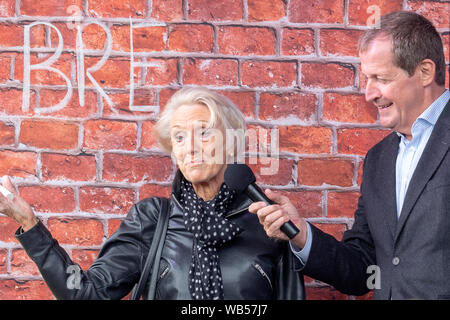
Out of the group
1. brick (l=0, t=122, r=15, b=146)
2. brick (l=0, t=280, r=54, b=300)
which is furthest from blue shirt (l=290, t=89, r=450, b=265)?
brick (l=0, t=122, r=15, b=146)

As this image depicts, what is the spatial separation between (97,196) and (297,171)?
74 centimetres

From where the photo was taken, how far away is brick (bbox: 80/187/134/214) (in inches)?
76.7

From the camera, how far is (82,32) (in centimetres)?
193

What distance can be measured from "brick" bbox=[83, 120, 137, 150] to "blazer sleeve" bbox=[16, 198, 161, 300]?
0.91 feet

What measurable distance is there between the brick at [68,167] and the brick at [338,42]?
3.11 ft

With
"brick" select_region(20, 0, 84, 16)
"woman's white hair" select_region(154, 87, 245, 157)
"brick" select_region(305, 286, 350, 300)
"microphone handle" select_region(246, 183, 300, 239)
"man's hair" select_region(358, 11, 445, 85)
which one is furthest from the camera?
"brick" select_region(305, 286, 350, 300)

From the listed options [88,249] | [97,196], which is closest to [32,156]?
[97,196]

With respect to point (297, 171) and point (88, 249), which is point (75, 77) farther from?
point (297, 171)

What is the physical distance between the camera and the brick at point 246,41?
195cm

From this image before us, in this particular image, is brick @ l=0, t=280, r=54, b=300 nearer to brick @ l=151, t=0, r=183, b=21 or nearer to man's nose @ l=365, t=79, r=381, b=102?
brick @ l=151, t=0, r=183, b=21

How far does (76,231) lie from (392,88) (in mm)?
1202

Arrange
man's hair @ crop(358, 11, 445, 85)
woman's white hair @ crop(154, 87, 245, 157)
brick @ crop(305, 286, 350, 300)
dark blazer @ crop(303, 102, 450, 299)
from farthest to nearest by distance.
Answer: brick @ crop(305, 286, 350, 300), woman's white hair @ crop(154, 87, 245, 157), man's hair @ crop(358, 11, 445, 85), dark blazer @ crop(303, 102, 450, 299)

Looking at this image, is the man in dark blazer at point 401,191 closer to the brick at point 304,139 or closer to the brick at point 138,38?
the brick at point 304,139

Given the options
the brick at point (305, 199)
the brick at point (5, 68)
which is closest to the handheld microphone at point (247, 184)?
the brick at point (305, 199)
